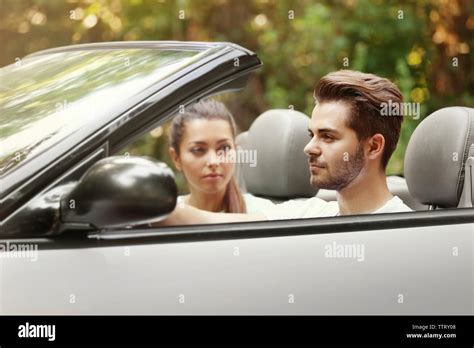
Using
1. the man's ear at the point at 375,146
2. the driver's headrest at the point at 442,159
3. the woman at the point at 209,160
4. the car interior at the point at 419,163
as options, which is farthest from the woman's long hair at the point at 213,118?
the driver's headrest at the point at 442,159

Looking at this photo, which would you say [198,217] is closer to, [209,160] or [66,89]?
[209,160]

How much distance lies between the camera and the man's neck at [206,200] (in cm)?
213

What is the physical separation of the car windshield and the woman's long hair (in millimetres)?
153

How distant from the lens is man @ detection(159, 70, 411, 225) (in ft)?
6.88

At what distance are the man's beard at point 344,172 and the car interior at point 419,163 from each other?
3 centimetres

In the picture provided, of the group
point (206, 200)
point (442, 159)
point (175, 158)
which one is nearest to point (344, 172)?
point (442, 159)

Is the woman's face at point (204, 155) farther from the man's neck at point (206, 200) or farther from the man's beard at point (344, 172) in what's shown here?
the man's beard at point (344, 172)

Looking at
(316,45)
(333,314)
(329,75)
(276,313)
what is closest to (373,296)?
(333,314)

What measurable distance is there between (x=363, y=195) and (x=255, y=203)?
0.33 m

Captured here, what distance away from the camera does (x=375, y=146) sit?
213cm

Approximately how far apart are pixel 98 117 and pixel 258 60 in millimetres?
486

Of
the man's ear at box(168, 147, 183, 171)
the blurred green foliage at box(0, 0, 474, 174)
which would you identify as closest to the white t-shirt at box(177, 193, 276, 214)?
the man's ear at box(168, 147, 183, 171)

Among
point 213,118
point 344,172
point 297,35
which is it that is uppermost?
point 297,35

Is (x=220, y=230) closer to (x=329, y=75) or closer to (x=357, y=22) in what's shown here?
(x=329, y=75)
